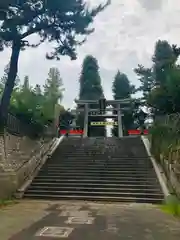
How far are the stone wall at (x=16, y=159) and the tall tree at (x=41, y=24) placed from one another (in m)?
1.35

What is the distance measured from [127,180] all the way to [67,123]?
23301 mm

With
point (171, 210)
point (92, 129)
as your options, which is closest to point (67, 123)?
point (92, 129)

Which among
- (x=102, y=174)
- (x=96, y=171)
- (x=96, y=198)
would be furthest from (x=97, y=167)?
(x=96, y=198)

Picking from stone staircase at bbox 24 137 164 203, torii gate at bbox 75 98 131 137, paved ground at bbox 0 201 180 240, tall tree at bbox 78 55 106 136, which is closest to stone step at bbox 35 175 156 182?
stone staircase at bbox 24 137 164 203

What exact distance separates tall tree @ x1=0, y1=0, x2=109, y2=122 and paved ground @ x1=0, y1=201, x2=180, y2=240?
20.7ft

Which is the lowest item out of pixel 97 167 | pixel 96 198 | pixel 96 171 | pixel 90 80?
pixel 96 198

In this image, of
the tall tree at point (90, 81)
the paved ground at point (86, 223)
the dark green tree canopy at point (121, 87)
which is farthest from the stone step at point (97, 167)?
the tall tree at point (90, 81)

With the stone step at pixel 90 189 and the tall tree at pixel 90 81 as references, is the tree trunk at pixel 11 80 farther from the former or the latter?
the tall tree at pixel 90 81

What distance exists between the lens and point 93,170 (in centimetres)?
1401

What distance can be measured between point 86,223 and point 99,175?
6683mm

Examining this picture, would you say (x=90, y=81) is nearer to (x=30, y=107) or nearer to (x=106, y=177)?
(x=30, y=107)

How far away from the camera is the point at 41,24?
14227 mm

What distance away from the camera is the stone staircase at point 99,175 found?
11625 millimetres

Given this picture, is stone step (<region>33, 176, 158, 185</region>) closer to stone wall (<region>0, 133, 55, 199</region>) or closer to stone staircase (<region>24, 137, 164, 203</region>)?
stone staircase (<region>24, 137, 164, 203</region>)
